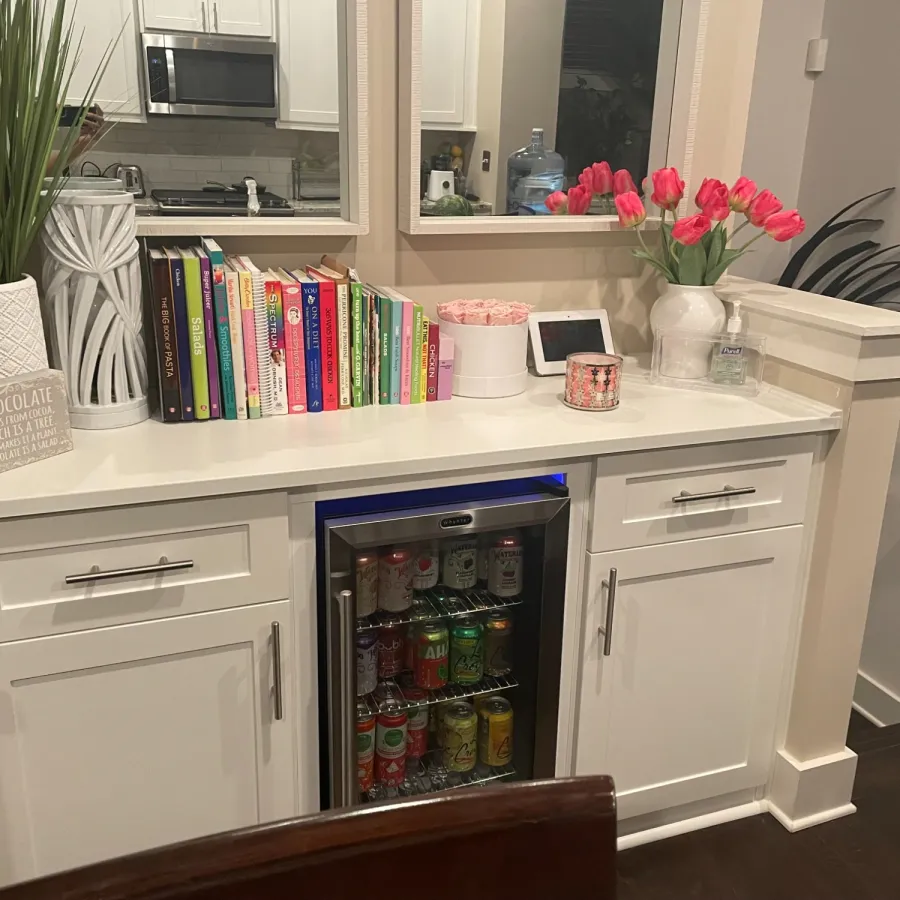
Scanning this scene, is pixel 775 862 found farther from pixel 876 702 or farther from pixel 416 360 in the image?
pixel 416 360

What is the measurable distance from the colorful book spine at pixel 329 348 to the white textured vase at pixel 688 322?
692 millimetres

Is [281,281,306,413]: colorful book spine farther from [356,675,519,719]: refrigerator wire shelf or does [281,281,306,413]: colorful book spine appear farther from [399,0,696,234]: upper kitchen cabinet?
[356,675,519,719]: refrigerator wire shelf

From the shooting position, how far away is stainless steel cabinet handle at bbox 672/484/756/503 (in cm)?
167

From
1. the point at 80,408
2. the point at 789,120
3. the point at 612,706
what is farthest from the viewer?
the point at 789,120

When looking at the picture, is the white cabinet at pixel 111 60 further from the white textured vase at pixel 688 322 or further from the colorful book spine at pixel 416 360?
the white textured vase at pixel 688 322

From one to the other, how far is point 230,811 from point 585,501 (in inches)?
32.1

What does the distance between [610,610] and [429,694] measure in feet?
1.27

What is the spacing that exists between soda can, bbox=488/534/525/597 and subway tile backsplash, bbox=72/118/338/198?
2275 millimetres

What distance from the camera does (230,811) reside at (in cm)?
156

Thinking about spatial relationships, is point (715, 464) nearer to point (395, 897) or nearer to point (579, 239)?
point (579, 239)

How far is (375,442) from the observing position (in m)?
1.52

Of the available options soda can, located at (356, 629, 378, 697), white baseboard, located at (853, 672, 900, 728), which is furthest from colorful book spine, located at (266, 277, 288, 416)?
white baseboard, located at (853, 672, 900, 728)

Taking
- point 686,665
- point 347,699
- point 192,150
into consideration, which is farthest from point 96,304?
point 192,150

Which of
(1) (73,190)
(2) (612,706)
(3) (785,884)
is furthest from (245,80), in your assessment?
(3) (785,884)
